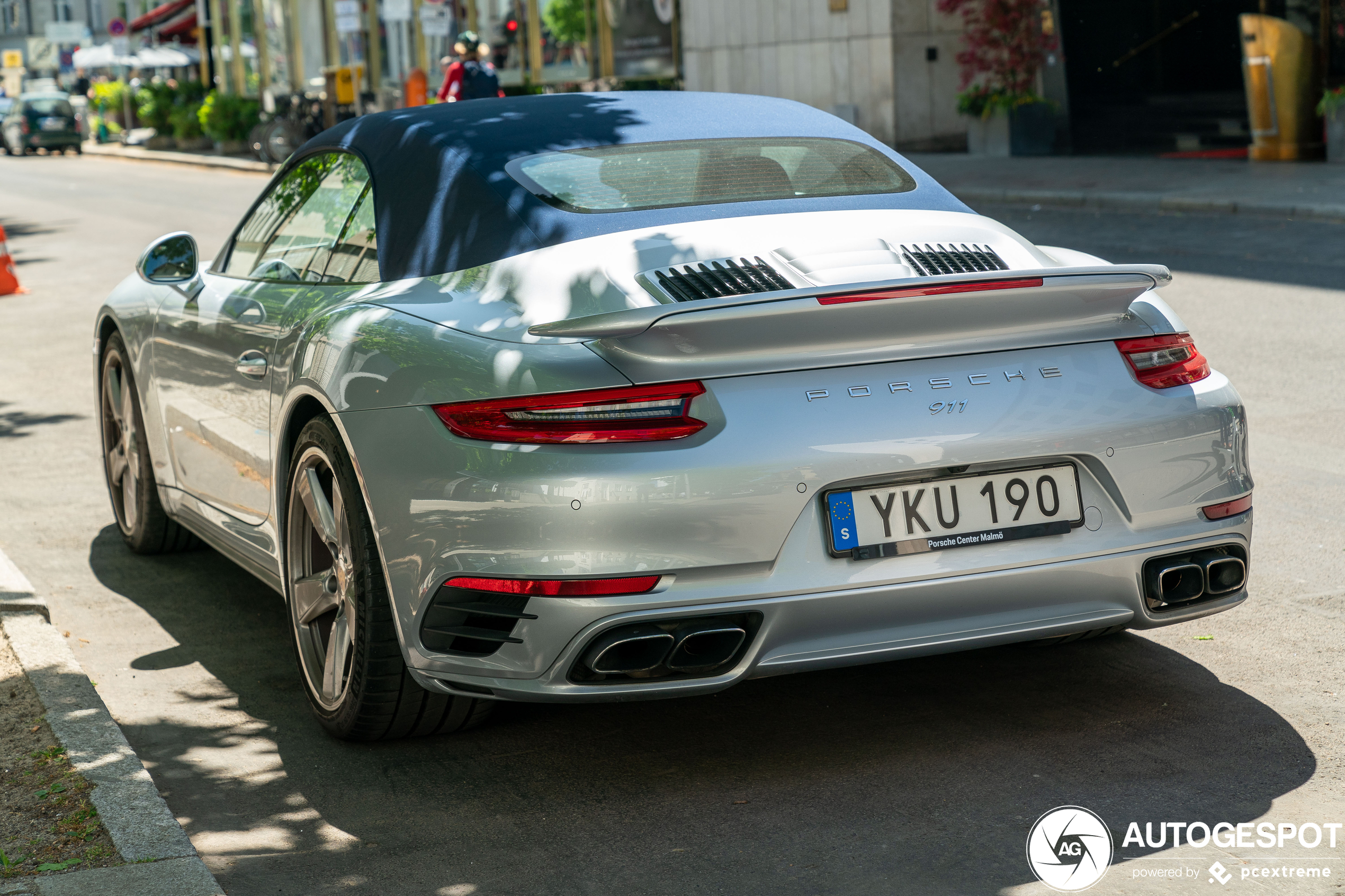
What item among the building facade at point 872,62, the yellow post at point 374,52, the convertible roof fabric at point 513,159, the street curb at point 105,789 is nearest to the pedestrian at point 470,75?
the building facade at point 872,62

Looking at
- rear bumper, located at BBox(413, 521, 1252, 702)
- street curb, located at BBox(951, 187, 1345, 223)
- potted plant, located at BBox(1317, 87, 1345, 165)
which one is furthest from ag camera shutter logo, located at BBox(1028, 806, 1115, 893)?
potted plant, located at BBox(1317, 87, 1345, 165)

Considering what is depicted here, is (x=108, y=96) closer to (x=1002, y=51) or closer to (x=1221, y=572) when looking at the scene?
(x=1002, y=51)

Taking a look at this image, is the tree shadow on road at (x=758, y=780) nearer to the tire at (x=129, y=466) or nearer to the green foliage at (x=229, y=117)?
the tire at (x=129, y=466)

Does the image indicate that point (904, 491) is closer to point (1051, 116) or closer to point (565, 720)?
point (565, 720)

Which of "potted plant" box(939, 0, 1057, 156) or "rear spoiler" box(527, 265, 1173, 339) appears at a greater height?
"potted plant" box(939, 0, 1057, 156)

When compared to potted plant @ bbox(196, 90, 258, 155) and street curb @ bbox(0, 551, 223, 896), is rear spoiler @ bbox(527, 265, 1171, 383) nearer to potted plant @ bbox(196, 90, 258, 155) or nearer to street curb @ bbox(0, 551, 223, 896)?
street curb @ bbox(0, 551, 223, 896)

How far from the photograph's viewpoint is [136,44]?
255 feet

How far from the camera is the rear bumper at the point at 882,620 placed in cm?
316

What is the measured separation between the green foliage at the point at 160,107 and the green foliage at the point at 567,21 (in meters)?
13.7

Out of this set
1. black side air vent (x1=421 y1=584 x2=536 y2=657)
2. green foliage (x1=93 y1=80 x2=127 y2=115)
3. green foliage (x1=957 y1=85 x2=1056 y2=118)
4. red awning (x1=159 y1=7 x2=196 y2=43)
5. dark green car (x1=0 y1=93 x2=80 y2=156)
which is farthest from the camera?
red awning (x1=159 y1=7 x2=196 y2=43)

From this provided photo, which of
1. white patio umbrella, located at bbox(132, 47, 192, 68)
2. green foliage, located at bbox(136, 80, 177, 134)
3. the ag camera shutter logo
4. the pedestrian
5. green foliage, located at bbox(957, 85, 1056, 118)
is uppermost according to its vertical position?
white patio umbrella, located at bbox(132, 47, 192, 68)

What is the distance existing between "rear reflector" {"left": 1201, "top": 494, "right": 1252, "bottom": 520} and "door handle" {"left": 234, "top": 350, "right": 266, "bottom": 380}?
231 cm

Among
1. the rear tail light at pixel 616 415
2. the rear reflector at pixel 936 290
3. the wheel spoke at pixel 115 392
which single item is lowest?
the wheel spoke at pixel 115 392

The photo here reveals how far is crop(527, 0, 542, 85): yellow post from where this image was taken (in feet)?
109
